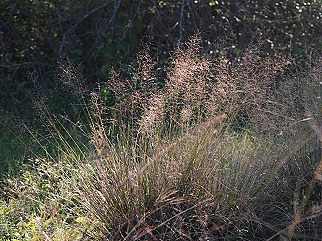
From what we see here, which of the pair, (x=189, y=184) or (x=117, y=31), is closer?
(x=189, y=184)

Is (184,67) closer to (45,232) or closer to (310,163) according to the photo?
(310,163)

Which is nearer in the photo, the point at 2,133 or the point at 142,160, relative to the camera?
the point at 142,160

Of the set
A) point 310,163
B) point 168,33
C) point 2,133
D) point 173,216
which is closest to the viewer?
point 173,216

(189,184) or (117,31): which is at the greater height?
(117,31)

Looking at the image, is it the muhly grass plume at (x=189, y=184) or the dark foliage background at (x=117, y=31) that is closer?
the muhly grass plume at (x=189, y=184)

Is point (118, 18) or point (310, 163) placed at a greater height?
point (118, 18)

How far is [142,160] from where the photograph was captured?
3.87 m

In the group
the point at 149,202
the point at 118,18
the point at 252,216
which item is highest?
the point at 118,18

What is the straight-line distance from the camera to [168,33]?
7.75 metres

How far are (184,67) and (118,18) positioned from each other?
13.4ft

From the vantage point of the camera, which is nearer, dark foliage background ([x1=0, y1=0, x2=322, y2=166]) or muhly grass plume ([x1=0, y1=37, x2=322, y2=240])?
muhly grass plume ([x1=0, y1=37, x2=322, y2=240])

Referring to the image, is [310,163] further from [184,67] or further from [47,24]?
[47,24]

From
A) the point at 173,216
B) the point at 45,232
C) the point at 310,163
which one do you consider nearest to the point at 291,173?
the point at 310,163

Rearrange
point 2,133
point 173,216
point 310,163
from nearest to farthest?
point 173,216, point 310,163, point 2,133
